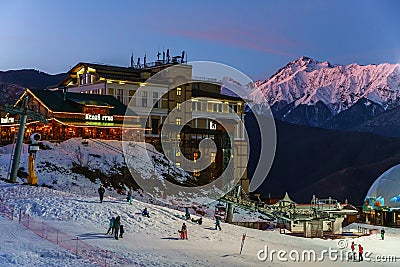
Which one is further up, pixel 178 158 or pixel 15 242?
pixel 178 158

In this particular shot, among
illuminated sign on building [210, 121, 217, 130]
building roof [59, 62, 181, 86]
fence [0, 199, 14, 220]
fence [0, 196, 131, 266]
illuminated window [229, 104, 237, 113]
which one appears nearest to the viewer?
fence [0, 196, 131, 266]

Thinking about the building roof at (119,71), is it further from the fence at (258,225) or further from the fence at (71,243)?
the fence at (71,243)

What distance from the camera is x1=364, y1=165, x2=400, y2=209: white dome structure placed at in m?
77.8

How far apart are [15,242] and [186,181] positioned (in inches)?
1767

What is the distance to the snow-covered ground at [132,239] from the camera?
3034cm

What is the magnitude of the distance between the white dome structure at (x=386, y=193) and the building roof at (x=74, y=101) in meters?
35.2

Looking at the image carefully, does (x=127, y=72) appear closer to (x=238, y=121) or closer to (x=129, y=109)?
(x=129, y=109)

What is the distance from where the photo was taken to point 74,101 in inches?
3073

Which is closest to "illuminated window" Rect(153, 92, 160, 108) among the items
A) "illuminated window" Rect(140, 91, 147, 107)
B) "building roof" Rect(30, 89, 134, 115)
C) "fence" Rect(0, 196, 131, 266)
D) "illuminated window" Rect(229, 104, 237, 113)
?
"illuminated window" Rect(140, 91, 147, 107)

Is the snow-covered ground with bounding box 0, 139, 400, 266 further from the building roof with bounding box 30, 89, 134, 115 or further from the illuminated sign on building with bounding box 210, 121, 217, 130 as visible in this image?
the illuminated sign on building with bounding box 210, 121, 217, 130

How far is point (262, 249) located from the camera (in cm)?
3991

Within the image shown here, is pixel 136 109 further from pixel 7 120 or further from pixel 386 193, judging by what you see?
pixel 386 193

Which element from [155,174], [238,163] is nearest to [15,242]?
[155,174]

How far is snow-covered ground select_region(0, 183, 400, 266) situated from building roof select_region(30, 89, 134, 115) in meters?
29.7
